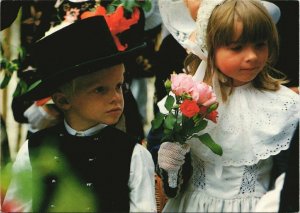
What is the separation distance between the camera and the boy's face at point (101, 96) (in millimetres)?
2096

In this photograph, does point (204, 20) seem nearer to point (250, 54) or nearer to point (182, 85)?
point (250, 54)

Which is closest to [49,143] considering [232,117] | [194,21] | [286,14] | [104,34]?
[104,34]

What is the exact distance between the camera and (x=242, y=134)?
2.26 meters

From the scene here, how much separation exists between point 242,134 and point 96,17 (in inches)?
31.5

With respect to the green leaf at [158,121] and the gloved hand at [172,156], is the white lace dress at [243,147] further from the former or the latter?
the green leaf at [158,121]

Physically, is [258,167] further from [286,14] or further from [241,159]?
[286,14]

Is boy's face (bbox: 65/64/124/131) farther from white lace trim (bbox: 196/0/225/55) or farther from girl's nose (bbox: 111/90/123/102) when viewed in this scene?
white lace trim (bbox: 196/0/225/55)

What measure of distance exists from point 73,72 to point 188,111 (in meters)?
0.48

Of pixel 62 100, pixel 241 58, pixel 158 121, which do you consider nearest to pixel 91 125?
pixel 62 100

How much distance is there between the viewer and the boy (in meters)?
2.07

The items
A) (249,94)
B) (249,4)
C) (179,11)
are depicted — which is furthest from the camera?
(179,11)

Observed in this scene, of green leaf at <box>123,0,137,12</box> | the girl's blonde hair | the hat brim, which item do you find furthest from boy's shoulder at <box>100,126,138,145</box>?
green leaf at <box>123,0,137,12</box>

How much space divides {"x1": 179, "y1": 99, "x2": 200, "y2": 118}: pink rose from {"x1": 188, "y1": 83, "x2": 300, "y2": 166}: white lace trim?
0.27 meters

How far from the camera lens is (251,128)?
2.26 metres
